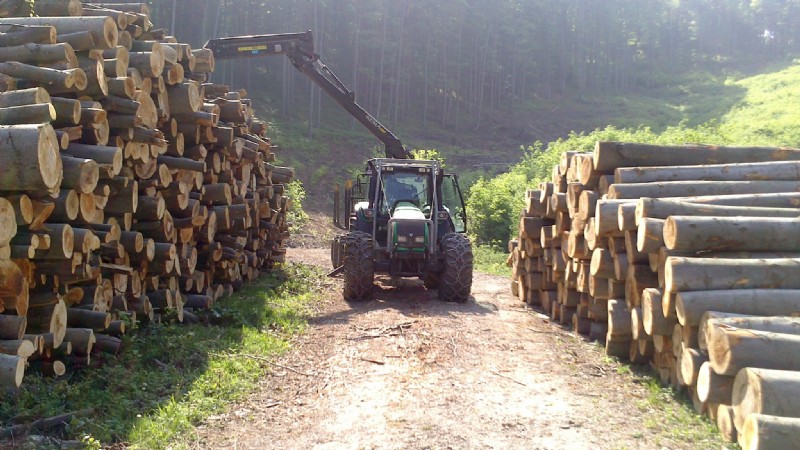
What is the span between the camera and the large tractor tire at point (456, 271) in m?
10.5

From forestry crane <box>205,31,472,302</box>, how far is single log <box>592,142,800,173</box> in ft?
9.57

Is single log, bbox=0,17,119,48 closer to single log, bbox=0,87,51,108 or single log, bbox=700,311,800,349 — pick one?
single log, bbox=0,87,51,108

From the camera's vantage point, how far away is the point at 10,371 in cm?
461

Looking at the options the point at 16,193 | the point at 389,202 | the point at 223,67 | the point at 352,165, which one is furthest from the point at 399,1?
the point at 16,193

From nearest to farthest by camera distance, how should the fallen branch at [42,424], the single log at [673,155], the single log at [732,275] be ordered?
1. the fallen branch at [42,424]
2. the single log at [732,275]
3. the single log at [673,155]

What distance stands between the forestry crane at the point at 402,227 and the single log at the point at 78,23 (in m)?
5.03

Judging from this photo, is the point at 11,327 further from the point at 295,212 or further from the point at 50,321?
the point at 295,212

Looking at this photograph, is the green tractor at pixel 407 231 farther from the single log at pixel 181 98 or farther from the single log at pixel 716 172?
the single log at pixel 181 98

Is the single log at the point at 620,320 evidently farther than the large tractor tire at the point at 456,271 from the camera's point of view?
No

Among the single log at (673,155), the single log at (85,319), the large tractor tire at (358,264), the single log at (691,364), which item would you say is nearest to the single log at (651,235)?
the single log at (691,364)

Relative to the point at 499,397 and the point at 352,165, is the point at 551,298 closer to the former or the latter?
the point at 499,397

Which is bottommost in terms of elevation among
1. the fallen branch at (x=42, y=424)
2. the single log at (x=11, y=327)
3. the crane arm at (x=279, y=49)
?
the fallen branch at (x=42, y=424)

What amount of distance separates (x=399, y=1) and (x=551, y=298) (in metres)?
40.8

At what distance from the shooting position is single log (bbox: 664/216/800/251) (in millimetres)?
6199
